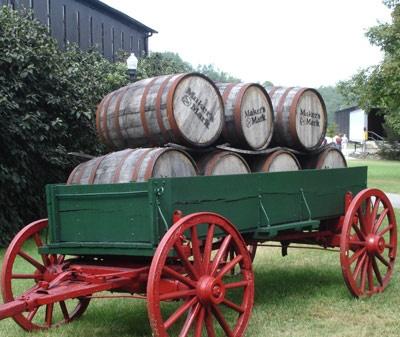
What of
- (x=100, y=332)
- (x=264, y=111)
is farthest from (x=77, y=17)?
(x=100, y=332)

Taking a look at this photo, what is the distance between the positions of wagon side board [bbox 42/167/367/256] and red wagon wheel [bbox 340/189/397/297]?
368 mm

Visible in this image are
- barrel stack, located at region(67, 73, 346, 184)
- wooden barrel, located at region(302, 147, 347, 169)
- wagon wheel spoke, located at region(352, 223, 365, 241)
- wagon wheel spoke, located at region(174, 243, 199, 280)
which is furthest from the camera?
wooden barrel, located at region(302, 147, 347, 169)

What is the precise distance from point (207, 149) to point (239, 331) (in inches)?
67.7

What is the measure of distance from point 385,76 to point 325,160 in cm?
1501

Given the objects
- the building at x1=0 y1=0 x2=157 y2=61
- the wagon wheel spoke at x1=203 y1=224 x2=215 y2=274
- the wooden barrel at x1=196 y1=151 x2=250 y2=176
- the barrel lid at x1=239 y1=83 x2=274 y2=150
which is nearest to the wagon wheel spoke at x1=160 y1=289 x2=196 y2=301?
the wagon wheel spoke at x1=203 y1=224 x2=215 y2=274

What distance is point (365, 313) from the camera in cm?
543

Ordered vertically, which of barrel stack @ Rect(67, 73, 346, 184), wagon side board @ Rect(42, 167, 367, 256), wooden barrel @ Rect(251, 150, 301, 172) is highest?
barrel stack @ Rect(67, 73, 346, 184)

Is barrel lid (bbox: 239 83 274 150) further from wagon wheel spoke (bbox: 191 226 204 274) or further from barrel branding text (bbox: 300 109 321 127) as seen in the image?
wagon wheel spoke (bbox: 191 226 204 274)

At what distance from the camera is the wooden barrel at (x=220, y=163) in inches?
213

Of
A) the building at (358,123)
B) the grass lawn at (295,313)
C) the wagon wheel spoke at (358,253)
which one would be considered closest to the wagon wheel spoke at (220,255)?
the grass lawn at (295,313)

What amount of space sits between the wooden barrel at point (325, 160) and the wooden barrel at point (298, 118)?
111mm

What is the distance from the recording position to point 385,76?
20672 mm

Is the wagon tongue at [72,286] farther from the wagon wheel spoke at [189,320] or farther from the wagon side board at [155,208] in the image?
the wagon wheel spoke at [189,320]

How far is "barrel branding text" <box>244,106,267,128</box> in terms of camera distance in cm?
586
